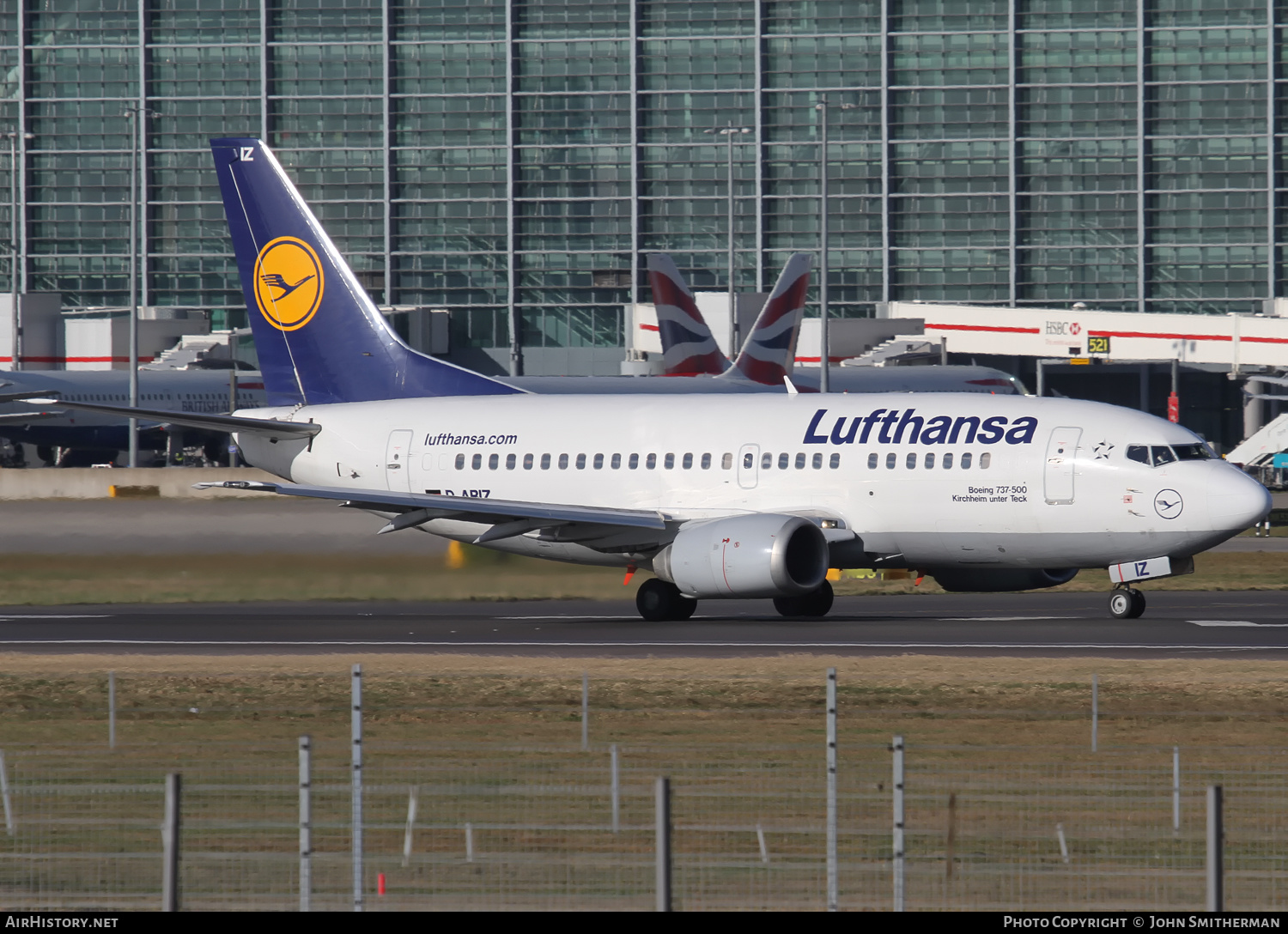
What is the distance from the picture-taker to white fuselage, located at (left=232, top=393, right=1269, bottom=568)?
31.1 m

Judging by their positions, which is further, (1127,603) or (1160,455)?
(1127,603)

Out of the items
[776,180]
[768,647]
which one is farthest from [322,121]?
[768,647]

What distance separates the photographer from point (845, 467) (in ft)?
108

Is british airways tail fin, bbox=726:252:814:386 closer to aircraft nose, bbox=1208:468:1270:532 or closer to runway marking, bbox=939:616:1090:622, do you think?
runway marking, bbox=939:616:1090:622

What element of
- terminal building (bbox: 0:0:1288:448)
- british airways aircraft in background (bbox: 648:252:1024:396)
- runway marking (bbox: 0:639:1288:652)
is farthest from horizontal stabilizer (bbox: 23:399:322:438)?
terminal building (bbox: 0:0:1288:448)

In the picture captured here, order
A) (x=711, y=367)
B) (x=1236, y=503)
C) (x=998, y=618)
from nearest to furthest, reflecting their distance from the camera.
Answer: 1. (x=1236, y=503)
2. (x=998, y=618)
3. (x=711, y=367)

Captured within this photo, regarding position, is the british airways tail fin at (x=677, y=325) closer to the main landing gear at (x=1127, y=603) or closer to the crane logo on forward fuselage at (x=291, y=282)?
the crane logo on forward fuselage at (x=291, y=282)

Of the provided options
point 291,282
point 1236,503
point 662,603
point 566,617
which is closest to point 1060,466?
point 1236,503

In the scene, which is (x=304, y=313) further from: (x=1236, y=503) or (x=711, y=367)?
(x=711, y=367)

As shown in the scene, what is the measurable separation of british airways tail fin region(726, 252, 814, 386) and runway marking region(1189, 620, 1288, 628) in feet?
122

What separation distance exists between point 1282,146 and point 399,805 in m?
111

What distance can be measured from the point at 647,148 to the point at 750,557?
309ft

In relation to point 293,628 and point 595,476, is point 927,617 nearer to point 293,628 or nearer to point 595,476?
point 595,476

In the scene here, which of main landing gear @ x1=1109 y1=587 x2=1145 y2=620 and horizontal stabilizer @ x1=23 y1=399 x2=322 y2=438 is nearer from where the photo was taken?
main landing gear @ x1=1109 y1=587 x2=1145 y2=620
